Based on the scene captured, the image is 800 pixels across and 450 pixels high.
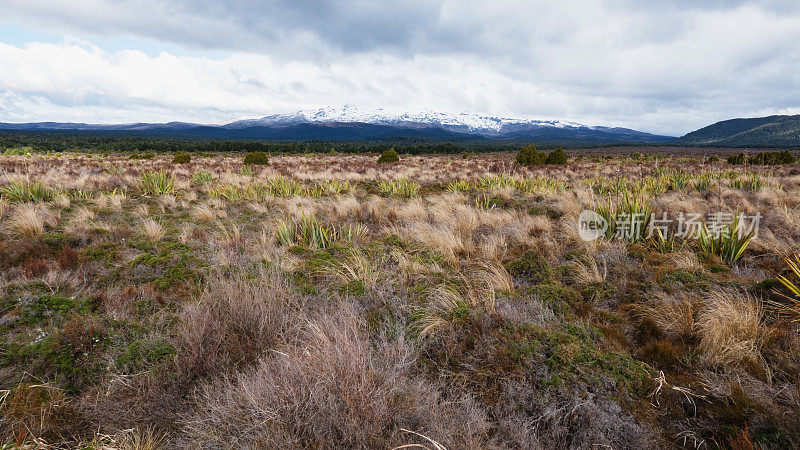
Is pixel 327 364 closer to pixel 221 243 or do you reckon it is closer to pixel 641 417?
pixel 641 417

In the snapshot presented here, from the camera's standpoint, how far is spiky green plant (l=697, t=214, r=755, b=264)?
4.73 meters

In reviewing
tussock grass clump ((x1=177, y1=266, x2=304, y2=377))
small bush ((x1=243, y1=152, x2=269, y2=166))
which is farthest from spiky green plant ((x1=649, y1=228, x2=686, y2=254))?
small bush ((x1=243, y1=152, x2=269, y2=166))

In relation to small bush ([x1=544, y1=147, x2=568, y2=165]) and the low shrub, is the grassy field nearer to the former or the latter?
the low shrub

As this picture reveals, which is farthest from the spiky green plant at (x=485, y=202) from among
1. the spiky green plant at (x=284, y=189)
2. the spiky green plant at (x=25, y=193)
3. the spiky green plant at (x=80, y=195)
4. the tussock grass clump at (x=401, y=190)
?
the spiky green plant at (x=25, y=193)

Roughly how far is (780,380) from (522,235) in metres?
3.67

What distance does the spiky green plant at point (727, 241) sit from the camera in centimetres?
473

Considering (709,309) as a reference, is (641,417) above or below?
below

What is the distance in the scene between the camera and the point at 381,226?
7180mm

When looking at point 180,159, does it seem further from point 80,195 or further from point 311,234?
point 311,234

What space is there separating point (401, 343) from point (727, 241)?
17.9 ft

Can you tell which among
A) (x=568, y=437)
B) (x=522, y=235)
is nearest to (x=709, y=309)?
(x=568, y=437)

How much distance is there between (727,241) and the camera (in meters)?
4.86

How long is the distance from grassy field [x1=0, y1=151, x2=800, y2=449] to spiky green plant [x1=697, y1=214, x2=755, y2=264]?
0.03 metres

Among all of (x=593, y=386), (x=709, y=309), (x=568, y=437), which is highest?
(x=709, y=309)
